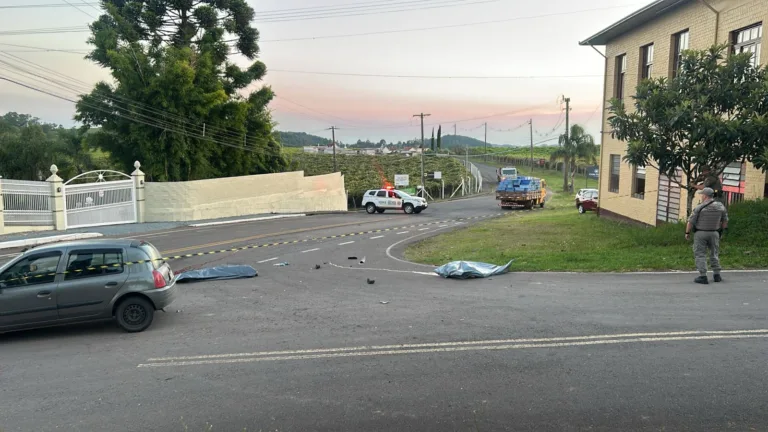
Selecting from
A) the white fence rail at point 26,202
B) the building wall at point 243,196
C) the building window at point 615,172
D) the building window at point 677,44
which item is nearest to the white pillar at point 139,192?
the building wall at point 243,196

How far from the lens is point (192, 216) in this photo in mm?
32500

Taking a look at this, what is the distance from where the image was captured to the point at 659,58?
67.8ft

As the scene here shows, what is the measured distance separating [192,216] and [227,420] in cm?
2927

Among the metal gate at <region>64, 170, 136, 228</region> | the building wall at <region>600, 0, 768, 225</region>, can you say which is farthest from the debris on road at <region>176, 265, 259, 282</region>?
the metal gate at <region>64, 170, 136, 228</region>

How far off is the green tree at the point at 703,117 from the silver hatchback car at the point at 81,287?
11.6 m

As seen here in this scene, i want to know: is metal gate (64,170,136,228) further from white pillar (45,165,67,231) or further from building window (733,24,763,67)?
building window (733,24,763,67)

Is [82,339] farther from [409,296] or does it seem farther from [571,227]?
[571,227]

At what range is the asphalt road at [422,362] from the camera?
5.01 meters

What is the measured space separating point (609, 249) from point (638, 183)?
380 inches

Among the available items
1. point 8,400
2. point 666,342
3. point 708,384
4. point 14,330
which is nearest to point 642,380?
point 708,384

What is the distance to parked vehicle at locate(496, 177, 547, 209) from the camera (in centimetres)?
A: 4162

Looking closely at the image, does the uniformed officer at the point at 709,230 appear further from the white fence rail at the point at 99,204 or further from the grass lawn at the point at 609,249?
the white fence rail at the point at 99,204

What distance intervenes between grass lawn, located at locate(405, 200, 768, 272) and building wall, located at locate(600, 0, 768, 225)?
212cm

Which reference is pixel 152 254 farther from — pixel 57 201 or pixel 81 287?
pixel 57 201
